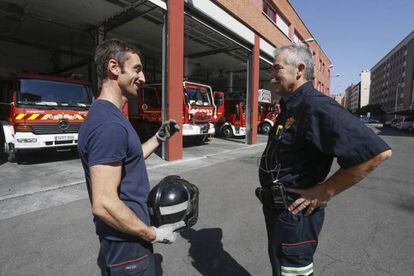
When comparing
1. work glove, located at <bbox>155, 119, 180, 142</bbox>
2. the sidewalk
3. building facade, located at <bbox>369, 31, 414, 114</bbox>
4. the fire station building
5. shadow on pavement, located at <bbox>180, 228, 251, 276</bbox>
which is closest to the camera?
work glove, located at <bbox>155, 119, 180, 142</bbox>

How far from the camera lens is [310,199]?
1.49 m

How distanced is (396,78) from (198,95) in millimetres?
82510

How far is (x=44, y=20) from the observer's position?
404 inches

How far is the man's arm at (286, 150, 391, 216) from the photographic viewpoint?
53.3 inches

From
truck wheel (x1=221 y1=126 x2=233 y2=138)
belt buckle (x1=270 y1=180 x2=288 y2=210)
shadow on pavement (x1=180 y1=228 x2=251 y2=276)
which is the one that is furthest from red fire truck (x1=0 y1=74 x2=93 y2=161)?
truck wheel (x1=221 y1=126 x2=233 y2=138)

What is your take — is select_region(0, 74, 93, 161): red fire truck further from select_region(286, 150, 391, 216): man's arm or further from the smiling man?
select_region(286, 150, 391, 216): man's arm

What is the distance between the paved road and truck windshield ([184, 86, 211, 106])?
6.56 m

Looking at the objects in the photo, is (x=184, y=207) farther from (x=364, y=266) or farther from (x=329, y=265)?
(x=364, y=266)

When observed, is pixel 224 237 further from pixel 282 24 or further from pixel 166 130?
pixel 282 24

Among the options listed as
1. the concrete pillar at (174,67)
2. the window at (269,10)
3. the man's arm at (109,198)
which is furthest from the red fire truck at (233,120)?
the man's arm at (109,198)

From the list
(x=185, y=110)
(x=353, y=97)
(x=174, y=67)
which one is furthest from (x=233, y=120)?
(x=353, y=97)

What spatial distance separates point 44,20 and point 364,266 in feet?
42.0

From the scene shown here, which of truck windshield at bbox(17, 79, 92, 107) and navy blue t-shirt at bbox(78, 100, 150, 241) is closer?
navy blue t-shirt at bbox(78, 100, 150, 241)

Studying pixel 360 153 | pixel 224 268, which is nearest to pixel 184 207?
pixel 360 153
